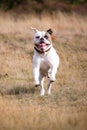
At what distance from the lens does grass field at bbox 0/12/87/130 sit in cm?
905

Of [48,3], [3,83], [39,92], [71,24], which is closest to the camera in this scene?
[39,92]

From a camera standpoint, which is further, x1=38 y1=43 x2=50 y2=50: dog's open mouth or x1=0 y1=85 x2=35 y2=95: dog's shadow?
x1=0 y1=85 x2=35 y2=95: dog's shadow

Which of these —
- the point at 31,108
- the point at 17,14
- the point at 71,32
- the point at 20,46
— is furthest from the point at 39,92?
the point at 17,14

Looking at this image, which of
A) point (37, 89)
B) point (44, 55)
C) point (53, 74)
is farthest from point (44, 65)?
point (37, 89)

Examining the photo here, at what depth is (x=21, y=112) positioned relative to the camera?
31.8 feet

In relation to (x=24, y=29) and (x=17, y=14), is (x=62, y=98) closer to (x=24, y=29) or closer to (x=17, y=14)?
(x=24, y=29)

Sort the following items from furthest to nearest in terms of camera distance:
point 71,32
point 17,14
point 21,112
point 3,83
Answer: point 17,14 → point 71,32 → point 3,83 → point 21,112

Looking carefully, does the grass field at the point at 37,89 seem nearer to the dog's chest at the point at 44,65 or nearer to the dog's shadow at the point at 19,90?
the dog's shadow at the point at 19,90

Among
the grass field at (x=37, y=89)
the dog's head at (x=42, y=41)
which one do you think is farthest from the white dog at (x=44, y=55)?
the grass field at (x=37, y=89)

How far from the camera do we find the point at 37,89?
1259cm

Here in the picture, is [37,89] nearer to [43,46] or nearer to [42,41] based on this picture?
[43,46]

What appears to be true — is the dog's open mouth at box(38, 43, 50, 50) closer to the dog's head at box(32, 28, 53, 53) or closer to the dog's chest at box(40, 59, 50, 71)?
the dog's head at box(32, 28, 53, 53)

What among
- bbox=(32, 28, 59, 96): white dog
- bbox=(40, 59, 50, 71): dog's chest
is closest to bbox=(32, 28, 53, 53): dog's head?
bbox=(32, 28, 59, 96): white dog

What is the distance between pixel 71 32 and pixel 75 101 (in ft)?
36.3
